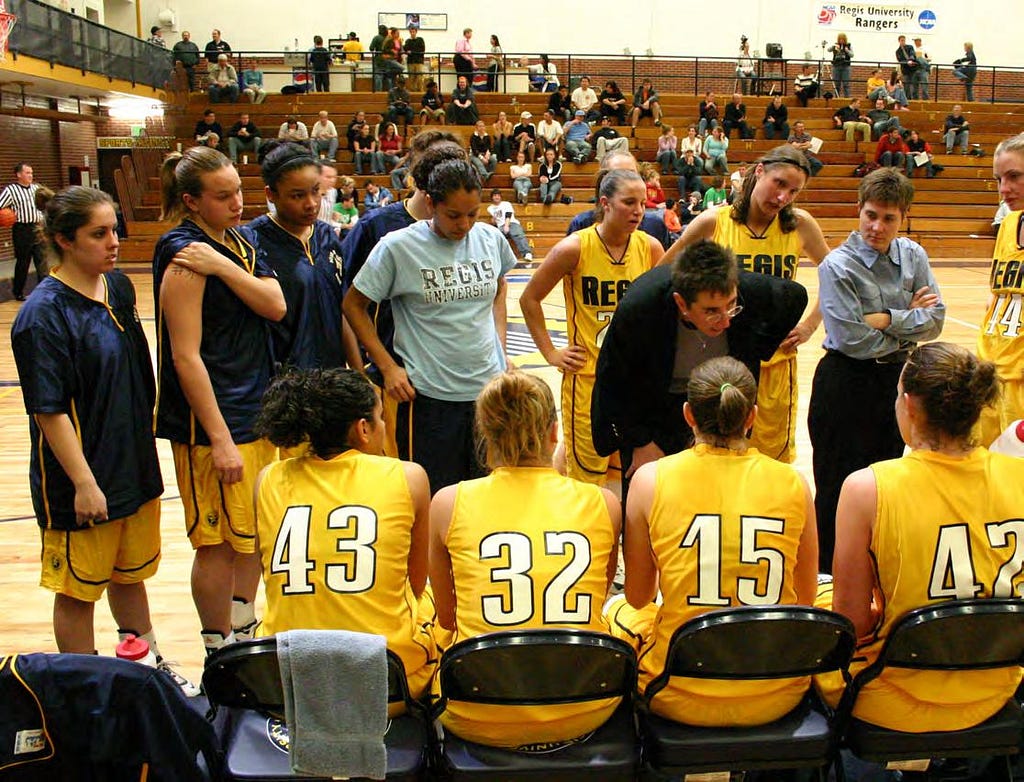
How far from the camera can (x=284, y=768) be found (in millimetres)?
2057

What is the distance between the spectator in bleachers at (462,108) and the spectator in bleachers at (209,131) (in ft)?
16.5

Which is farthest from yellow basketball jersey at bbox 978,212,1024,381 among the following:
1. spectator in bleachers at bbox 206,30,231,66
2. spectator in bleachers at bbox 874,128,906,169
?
spectator in bleachers at bbox 206,30,231,66

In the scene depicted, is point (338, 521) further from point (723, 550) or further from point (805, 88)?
point (805, 88)

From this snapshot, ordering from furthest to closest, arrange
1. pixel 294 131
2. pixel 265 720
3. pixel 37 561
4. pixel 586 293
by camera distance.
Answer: pixel 294 131 < pixel 37 561 < pixel 586 293 < pixel 265 720

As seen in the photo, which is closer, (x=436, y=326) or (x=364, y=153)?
(x=436, y=326)

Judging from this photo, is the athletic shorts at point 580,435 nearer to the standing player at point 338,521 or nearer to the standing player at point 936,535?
the standing player at point 338,521

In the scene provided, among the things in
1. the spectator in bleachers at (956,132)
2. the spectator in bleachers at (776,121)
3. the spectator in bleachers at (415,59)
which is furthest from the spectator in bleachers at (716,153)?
the spectator in bleachers at (415,59)

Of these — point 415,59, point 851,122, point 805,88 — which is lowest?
point 851,122

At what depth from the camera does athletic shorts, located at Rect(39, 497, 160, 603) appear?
2807 millimetres

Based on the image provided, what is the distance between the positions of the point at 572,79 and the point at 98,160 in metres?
11.6

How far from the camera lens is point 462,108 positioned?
21156 millimetres

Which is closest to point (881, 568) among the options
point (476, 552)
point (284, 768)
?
point (476, 552)

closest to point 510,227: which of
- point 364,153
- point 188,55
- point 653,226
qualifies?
point 364,153

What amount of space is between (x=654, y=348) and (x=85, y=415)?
177 centimetres
